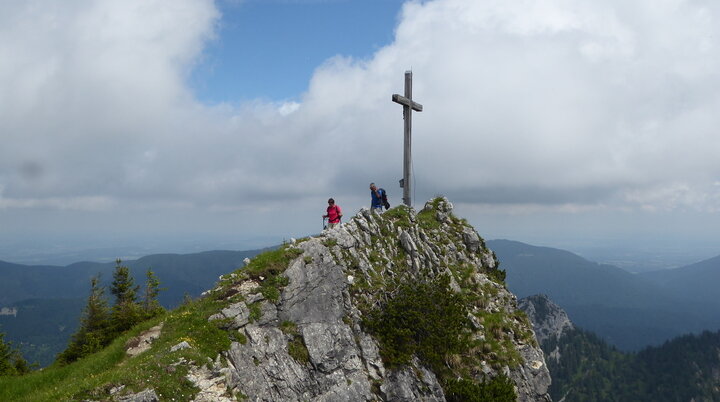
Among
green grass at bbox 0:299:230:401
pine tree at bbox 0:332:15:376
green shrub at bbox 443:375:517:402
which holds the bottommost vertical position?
pine tree at bbox 0:332:15:376

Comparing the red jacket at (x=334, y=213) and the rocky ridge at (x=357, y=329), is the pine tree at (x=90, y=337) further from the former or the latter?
the red jacket at (x=334, y=213)

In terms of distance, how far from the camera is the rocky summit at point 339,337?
15375 mm


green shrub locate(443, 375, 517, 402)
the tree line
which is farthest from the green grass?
green shrub locate(443, 375, 517, 402)

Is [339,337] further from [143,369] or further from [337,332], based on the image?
[143,369]

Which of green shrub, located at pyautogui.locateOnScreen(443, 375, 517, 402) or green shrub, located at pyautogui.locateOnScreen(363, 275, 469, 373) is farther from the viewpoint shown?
green shrub, located at pyautogui.locateOnScreen(363, 275, 469, 373)

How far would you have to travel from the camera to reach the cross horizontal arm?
28984mm

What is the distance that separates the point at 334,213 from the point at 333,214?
0.09 m

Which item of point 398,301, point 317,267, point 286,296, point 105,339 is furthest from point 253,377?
point 105,339

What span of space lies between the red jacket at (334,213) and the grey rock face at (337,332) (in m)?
0.91

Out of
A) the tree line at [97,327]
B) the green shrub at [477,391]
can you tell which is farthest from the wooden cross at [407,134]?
the tree line at [97,327]

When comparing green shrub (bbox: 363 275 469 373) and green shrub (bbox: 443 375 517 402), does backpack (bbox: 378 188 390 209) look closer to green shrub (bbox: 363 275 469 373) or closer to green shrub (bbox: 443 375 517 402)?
green shrub (bbox: 363 275 469 373)

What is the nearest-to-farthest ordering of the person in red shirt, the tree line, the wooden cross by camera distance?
the tree line < the person in red shirt < the wooden cross

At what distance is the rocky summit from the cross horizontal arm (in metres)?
8.38

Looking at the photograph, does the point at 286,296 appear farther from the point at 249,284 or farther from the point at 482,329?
the point at 482,329
